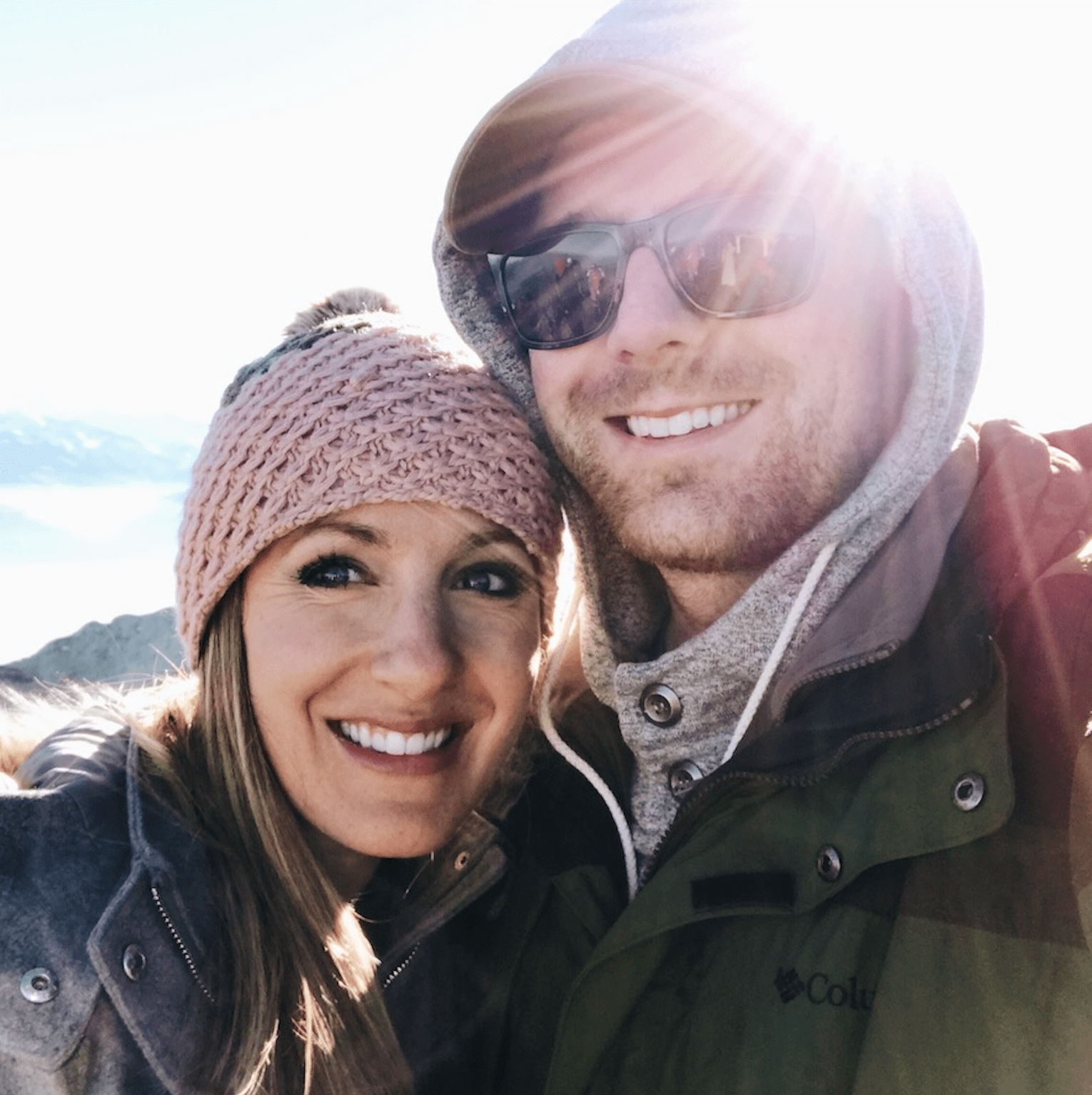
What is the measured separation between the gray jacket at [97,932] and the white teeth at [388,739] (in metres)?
0.36

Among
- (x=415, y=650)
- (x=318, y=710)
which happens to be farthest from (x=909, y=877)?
(x=318, y=710)

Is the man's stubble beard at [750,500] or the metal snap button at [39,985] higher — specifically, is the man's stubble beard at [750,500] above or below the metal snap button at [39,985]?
above

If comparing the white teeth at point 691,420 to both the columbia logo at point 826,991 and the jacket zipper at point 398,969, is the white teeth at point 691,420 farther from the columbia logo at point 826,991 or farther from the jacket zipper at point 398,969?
the jacket zipper at point 398,969

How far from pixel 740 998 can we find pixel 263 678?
1108 millimetres

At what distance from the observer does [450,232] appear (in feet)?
7.84

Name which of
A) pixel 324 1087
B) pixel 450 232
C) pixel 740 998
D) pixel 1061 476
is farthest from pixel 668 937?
pixel 450 232

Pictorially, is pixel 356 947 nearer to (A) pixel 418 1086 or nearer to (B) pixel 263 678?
(A) pixel 418 1086

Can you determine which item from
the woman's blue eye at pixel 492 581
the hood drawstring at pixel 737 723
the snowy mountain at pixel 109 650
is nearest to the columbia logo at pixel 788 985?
the hood drawstring at pixel 737 723

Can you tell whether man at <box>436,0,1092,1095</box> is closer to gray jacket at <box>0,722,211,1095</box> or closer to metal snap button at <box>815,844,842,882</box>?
metal snap button at <box>815,844,842,882</box>

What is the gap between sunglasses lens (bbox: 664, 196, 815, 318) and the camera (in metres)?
1.93

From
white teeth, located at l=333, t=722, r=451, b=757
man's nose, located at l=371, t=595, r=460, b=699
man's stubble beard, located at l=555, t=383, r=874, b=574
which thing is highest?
man's stubble beard, located at l=555, t=383, r=874, b=574

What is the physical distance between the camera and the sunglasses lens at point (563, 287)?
6.93 feet

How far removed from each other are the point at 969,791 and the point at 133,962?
53.4 inches

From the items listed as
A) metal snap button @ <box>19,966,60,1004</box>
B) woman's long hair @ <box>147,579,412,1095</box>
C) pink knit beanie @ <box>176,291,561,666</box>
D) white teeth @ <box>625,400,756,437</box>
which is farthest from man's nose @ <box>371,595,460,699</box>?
metal snap button @ <box>19,966,60,1004</box>
